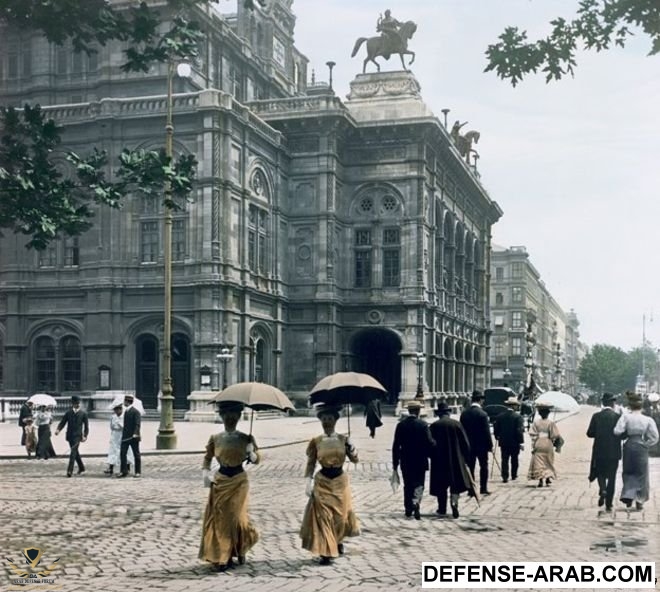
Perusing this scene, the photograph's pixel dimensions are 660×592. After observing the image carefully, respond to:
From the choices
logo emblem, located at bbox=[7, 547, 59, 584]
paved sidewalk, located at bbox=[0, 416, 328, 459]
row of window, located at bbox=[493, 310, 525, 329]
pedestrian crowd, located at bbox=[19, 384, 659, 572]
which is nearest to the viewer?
logo emblem, located at bbox=[7, 547, 59, 584]

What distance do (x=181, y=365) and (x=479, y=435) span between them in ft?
92.1

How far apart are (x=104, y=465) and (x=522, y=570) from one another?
14.9 meters

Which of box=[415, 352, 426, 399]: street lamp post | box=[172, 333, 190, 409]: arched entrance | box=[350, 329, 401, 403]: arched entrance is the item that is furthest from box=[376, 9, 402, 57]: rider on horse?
box=[172, 333, 190, 409]: arched entrance

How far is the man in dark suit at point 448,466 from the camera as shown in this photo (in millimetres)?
14000

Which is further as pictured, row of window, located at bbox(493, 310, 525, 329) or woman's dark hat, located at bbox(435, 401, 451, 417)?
row of window, located at bbox(493, 310, 525, 329)

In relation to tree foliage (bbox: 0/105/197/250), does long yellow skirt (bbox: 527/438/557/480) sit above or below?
below

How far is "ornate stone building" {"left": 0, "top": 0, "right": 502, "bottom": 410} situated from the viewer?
43.4 meters

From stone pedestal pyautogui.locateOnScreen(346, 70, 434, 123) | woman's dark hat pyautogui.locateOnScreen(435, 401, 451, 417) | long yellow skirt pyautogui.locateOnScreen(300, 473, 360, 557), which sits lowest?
long yellow skirt pyautogui.locateOnScreen(300, 473, 360, 557)

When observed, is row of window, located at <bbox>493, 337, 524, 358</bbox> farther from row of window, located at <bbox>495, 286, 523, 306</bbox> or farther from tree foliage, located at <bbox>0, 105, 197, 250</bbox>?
tree foliage, located at <bbox>0, 105, 197, 250</bbox>

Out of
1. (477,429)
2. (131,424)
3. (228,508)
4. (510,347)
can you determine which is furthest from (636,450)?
(510,347)

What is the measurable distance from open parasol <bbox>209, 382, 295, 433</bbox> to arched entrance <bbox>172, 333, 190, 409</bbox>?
3314cm

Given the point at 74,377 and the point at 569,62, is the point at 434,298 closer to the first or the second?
the point at 74,377

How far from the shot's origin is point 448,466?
46.1 feet

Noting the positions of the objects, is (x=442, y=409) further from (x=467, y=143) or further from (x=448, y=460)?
(x=467, y=143)
